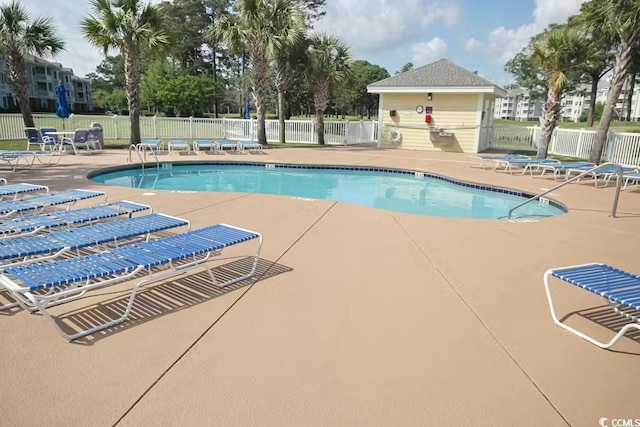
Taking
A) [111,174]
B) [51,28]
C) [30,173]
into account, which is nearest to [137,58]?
[51,28]

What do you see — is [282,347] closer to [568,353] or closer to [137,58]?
[568,353]

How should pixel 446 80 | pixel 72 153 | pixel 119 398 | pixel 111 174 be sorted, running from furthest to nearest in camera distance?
pixel 446 80
pixel 72 153
pixel 111 174
pixel 119 398

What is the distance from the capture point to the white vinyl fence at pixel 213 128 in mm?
18797

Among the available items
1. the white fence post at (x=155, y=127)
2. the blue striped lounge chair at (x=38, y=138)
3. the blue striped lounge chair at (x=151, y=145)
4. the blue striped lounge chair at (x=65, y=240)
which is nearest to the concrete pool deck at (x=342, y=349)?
the blue striped lounge chair at (x=65, y=240)

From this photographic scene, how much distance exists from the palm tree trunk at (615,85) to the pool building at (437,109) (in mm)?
5375

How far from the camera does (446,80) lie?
58.6ft

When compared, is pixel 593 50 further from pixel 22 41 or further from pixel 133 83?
pixel 22 41

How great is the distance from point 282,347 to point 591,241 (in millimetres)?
4788

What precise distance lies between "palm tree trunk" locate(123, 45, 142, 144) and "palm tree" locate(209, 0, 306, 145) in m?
3.63

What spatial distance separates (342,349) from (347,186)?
9.10 meters

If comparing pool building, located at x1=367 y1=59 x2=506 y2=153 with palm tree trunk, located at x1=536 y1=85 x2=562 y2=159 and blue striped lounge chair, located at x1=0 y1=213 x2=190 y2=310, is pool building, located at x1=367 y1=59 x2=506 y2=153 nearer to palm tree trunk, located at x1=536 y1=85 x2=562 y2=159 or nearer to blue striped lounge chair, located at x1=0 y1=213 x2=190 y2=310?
palm tree trunk, located at x1=536 y1=85 x2=562 y2=159

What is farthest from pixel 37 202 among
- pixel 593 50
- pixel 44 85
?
pixel 44 85

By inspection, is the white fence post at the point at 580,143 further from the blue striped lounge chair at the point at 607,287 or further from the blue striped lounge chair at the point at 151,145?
the blue striped lounge chair at the point at 151,145

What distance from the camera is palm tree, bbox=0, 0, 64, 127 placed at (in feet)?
47.1
